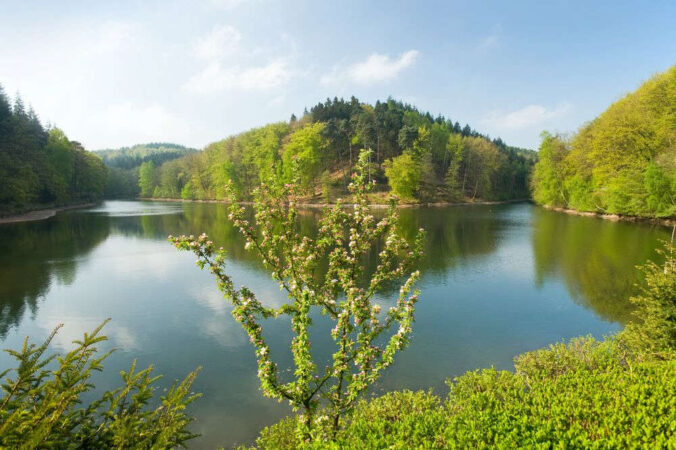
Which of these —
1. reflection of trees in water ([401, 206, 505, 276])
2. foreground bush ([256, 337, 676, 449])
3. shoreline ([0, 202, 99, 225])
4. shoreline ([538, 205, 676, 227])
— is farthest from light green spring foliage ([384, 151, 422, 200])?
foreground bush ([256, 337, 676, 449])

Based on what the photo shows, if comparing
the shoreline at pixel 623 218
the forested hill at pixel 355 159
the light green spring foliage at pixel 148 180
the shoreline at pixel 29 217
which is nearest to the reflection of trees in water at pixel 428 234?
the shoreline at pixel 29 217

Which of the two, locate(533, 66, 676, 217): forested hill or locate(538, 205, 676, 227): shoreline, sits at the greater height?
locate(533, 66, 676, 217): forested hill

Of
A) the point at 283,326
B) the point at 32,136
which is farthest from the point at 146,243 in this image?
the point at 32,136

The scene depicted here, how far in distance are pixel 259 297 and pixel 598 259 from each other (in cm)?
3088

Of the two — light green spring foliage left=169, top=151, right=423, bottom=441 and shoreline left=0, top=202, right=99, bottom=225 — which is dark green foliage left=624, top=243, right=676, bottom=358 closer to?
light green spring foliage left=169, top=151, right=423, bottom=441

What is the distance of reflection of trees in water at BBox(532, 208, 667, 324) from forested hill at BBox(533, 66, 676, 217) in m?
5.20

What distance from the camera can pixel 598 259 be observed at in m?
32.6

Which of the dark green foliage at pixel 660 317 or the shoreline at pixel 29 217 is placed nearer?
the dark green foliage at pixel 660 317

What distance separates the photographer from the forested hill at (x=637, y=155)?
50.0 m

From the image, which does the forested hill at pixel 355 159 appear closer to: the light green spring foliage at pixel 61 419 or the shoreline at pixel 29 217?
the shoreline at pixel 29 217

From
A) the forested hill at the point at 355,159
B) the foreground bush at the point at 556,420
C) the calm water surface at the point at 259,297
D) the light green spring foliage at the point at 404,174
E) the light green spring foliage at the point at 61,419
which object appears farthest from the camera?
the forested hill at the point at 355,159

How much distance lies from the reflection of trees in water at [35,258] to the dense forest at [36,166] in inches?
429

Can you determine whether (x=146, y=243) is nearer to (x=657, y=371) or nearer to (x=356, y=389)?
(x=356, y=389)

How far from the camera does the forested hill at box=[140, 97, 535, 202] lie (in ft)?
325
